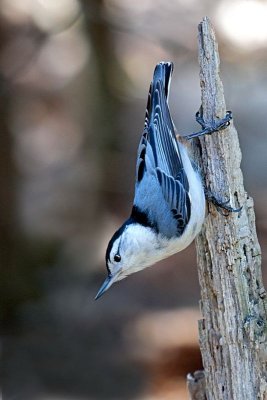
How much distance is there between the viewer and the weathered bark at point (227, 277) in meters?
1.99

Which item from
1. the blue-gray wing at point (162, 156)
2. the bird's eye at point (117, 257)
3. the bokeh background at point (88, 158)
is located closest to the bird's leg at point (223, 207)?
the blue-gray wing at point (162, 156)

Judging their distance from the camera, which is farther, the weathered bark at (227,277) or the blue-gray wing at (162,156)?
the blue-gray wing at (162,156)

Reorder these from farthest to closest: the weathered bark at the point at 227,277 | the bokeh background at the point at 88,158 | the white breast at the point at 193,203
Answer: the bokeh background at the point at 88,158
the white breast at the point at 193,203
the weathered bark at the point at 227,277

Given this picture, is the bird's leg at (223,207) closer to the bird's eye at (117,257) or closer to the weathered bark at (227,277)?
the weathered bark at (227,277)

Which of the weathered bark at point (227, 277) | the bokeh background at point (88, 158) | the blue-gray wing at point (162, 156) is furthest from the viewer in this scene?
the bokeh background at point (88, 158)

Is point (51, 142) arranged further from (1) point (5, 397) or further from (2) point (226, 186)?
(2) point (226, 186)

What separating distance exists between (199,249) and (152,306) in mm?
1845

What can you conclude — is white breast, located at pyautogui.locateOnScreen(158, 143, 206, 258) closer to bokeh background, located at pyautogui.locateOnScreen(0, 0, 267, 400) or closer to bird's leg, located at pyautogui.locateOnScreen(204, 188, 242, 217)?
bird's leg, located at pyautogui.locateOnScreen(204, 188, 242, 217)

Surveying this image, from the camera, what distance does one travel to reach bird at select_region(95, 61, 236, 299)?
2189mm

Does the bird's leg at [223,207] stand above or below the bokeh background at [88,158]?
below

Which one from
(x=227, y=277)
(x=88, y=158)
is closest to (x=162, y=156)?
(x=227, y=277)

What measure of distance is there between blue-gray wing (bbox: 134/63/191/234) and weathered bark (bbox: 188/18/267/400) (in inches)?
5.3

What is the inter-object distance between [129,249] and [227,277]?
12.0 inches

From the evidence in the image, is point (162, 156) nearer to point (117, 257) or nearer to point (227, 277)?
point (117, 257)
